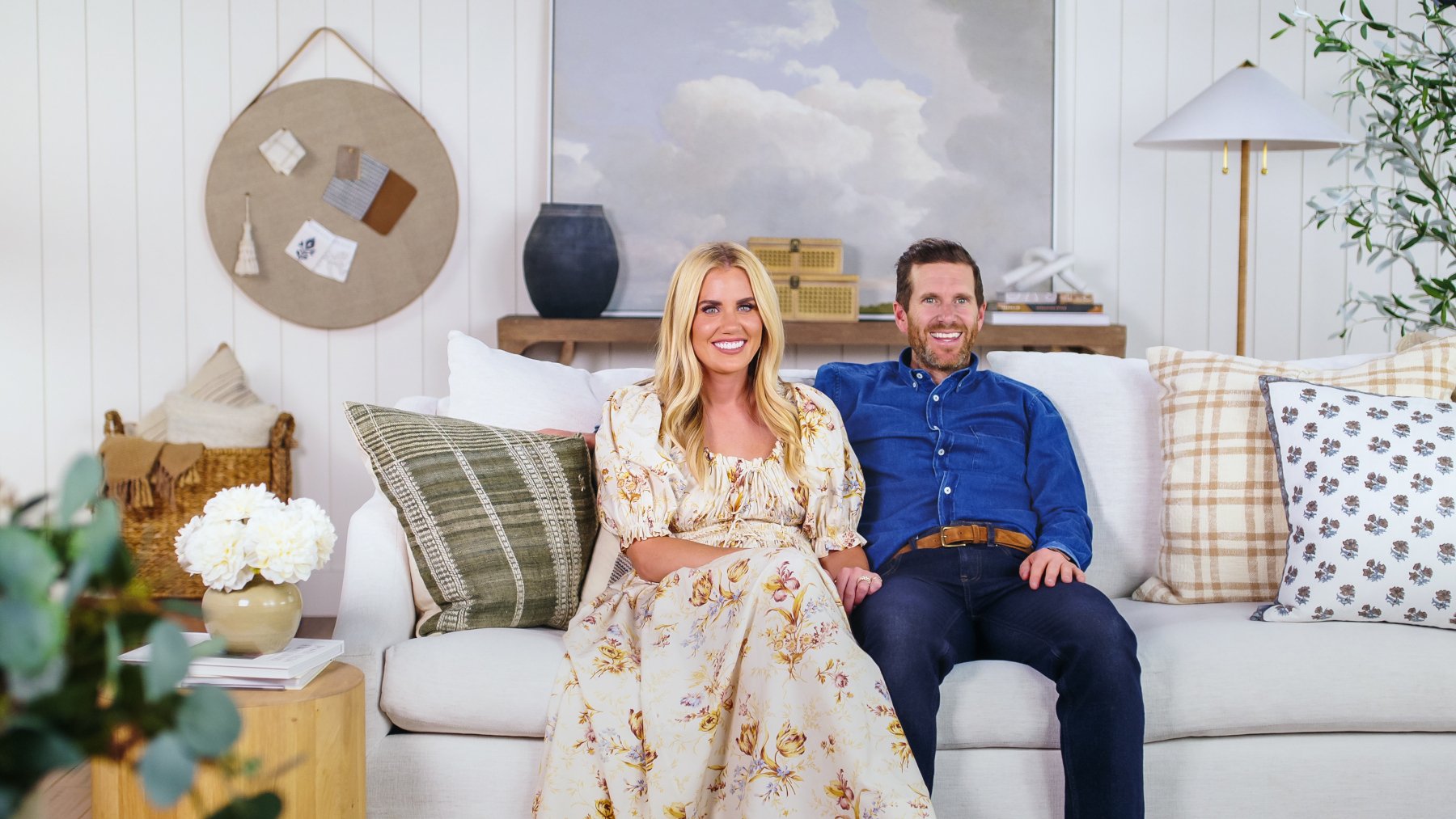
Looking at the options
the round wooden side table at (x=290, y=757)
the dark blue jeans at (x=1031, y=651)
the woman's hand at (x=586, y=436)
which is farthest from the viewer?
the woman's hand at (x=586, y=436)

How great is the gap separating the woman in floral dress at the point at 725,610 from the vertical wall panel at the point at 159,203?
87.2 inches

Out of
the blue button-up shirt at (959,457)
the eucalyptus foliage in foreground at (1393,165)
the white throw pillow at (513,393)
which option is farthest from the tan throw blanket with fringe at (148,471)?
the eucalyptus foliage in foreground at (1393,165)

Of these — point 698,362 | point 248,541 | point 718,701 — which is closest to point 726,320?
point 698,362

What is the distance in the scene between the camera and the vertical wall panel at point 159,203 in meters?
3.57

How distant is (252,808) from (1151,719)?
1650 millimetres

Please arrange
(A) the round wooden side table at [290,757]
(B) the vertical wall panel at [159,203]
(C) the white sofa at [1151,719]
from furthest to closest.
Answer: (B) the vertical wall panel at [159,203]
(C) the white sofa at [1151,719]
(A) the round wooden side table at [290,757]

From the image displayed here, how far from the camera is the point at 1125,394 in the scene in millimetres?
2369

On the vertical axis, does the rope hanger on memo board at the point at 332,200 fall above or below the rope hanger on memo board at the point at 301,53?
below

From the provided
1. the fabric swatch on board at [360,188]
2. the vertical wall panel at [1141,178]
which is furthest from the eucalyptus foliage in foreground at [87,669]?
the vertical wall panel at [1141,178]

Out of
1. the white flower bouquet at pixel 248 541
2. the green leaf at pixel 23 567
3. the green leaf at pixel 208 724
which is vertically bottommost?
the white flower bouquet at pixel 248 541

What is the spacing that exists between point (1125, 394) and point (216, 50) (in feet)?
9.53

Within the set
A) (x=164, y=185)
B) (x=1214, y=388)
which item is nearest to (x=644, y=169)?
(x=164, y=185)

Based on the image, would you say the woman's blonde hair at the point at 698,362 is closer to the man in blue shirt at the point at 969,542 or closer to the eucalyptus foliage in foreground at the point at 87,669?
the man in blue shirt at the point at 969,542

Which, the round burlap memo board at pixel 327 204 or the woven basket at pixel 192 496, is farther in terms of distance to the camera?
the round burlap memo board at pixel 327 204
